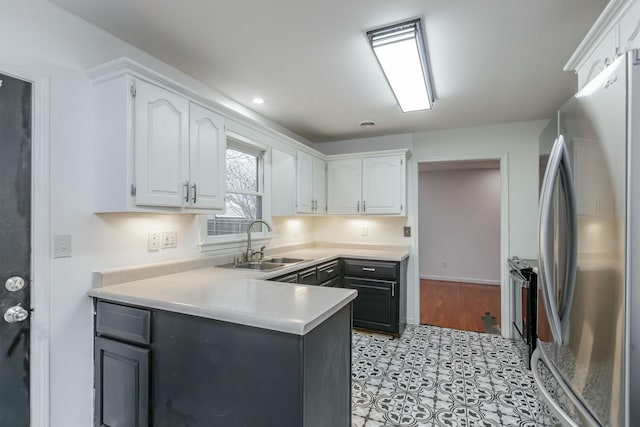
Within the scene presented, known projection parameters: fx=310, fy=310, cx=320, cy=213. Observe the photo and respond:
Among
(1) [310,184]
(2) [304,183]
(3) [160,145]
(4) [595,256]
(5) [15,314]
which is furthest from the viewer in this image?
(1) [310,184]

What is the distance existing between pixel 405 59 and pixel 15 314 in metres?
2.51

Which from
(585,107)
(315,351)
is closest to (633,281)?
(585,107)

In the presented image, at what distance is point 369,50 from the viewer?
199 cm

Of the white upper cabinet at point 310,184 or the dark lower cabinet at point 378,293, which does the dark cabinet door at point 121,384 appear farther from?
the dark lower cabinet at point 378,293

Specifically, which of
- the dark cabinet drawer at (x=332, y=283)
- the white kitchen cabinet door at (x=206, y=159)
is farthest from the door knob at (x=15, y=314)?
the dark cabinet drawer at (x=332, y=283)

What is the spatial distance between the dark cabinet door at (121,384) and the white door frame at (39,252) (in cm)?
22

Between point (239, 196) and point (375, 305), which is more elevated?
point (239, 196)

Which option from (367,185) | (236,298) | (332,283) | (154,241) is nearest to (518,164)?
(367,185)

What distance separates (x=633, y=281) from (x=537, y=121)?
10.7 ft

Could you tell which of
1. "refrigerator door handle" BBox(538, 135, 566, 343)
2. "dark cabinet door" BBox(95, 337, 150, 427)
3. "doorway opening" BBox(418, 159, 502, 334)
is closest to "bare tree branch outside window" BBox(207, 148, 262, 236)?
"dark cabinet door" BBox(95, 337, 150, 427)

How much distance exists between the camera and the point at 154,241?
2088 mm

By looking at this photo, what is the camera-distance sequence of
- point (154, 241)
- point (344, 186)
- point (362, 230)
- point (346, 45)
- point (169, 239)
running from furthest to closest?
point (362, 230) → point (344, 186) → point (169, 239) → point (154, 241) → point (346, 45)

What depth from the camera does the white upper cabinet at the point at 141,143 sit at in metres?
1.64

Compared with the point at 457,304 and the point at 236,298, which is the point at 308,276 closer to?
the point at 236,298
